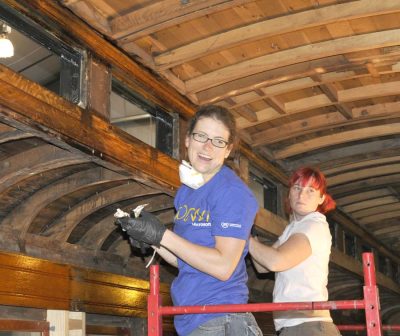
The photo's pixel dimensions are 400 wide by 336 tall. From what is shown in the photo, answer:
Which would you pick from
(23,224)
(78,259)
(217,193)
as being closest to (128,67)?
(23,224)

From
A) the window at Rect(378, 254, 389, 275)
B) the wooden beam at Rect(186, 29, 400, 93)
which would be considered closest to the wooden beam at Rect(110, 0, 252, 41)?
the wooden beam at Rect(186, 29, 400, 93)

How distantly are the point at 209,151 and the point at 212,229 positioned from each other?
0.33m

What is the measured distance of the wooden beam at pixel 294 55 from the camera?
167 inches

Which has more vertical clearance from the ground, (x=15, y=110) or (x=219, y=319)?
(x=15, y=110)

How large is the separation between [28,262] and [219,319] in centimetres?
227

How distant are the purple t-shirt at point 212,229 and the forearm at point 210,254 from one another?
45 mm

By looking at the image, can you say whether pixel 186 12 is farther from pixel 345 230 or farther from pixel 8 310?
pixel 345 230

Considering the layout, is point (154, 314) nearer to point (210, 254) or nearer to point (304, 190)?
point (210, 254)

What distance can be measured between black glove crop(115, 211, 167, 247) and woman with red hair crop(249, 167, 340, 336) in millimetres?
805

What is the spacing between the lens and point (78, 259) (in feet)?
16.5

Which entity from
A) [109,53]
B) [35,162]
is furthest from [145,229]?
[109,53]

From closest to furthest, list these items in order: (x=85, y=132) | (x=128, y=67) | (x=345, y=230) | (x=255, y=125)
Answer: (x=85, y=132) < (x=128, y=67) < (x=255, y=125) < (x=345, y=230)

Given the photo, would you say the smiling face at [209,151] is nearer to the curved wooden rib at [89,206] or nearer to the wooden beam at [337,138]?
the curved wooden rib at [89,206]

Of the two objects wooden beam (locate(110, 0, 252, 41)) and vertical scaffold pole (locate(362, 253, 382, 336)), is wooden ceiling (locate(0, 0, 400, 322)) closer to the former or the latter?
wooden beam (locate(110, 0, 252, 41))
